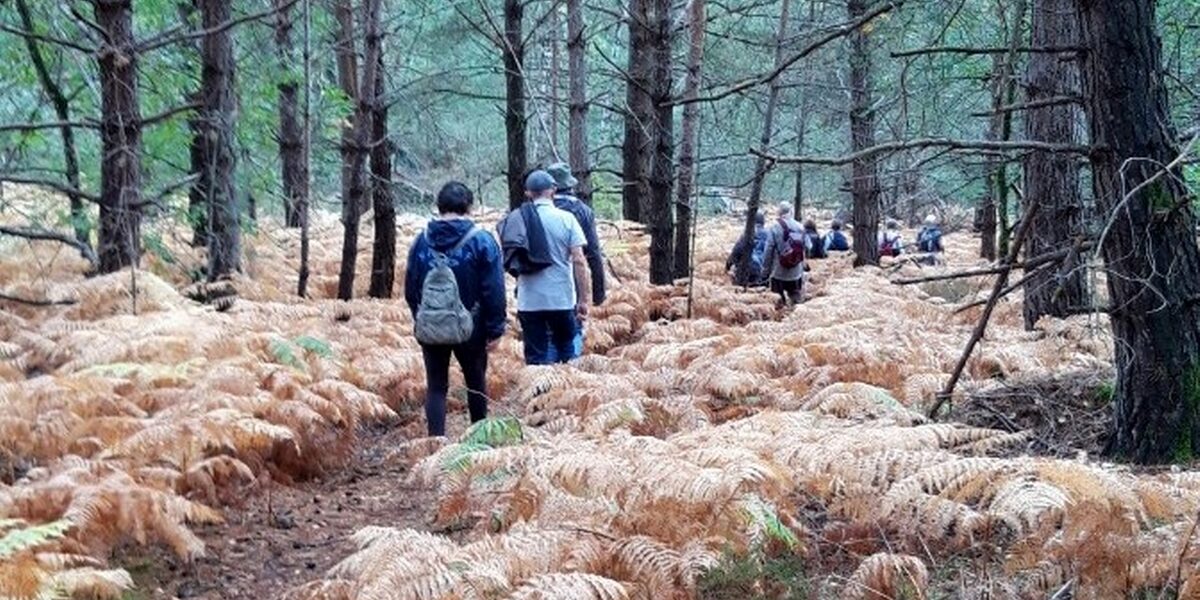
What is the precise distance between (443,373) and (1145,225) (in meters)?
4.24

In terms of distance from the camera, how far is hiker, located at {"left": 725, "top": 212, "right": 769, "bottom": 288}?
576 inches

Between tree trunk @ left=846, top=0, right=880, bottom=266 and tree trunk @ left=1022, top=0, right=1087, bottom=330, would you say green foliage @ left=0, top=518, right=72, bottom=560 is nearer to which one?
tree trunk @ left=1022, top=0, right=1087, bottom=330

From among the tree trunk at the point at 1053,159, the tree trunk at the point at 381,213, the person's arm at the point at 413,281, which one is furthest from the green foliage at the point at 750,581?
the tree trunk at the point at 381,213

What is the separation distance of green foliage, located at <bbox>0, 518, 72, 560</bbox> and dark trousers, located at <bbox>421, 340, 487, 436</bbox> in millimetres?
2760

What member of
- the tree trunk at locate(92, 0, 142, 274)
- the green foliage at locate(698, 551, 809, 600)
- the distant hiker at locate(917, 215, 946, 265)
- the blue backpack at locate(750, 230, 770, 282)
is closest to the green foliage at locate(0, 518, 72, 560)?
the green foliage at locate(698, 551, 809, 600)

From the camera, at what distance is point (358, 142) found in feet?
37.9

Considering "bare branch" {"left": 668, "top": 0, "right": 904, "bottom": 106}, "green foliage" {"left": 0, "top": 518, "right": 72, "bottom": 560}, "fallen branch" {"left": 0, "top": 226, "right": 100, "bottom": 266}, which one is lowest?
"green foliage" {"left": 0, "top": 518, "right": 72, "bottom": 560}

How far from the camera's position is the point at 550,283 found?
800 centimetres

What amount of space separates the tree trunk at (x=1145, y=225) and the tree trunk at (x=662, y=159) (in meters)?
6.89

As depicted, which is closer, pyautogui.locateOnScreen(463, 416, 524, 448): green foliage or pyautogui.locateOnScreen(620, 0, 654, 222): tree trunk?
pyautogui.locateOnScreen(463, 416, 524, 448): green foliage

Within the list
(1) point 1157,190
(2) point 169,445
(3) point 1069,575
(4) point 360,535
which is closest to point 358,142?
(2) point 169,445

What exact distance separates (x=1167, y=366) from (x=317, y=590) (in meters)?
3.41

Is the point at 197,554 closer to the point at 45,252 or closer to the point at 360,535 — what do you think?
the point at 360,535

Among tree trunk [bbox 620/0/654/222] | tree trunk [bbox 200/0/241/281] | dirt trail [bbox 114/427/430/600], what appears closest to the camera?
dirt trail [bbox 114/427/430/600]
